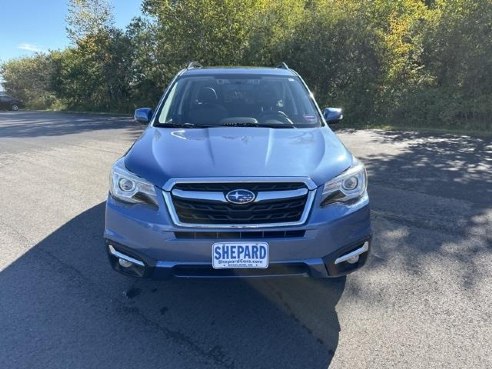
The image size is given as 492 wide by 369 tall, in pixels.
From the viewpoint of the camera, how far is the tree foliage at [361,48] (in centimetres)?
1206

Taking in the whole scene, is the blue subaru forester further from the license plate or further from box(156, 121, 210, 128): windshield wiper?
box(156, 121, 210, 128): windshield wiper

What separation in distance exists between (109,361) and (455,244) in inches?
130

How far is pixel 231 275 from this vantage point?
8.79 ft

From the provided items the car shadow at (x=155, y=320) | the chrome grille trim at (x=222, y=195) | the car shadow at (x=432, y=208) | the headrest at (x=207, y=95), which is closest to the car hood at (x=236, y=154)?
the chrome grille trim at (x=222, y=195)

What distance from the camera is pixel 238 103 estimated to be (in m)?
4.23

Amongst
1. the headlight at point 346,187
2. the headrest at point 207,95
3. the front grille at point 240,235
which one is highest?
the headrest at point 207,95

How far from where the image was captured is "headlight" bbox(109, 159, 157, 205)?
9.09ft

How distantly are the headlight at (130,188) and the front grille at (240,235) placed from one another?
32 cm

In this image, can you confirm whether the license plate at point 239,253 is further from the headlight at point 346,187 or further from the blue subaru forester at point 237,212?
the headlight at point 346,187

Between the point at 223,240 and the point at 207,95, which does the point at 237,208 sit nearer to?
the point at 223,240

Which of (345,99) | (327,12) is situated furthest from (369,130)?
(327,12)

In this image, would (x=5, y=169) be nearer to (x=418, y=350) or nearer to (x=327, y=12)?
(x=418, y=350)

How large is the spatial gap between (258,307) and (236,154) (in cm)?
114

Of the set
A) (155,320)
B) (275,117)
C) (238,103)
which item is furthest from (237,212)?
(238,103)
